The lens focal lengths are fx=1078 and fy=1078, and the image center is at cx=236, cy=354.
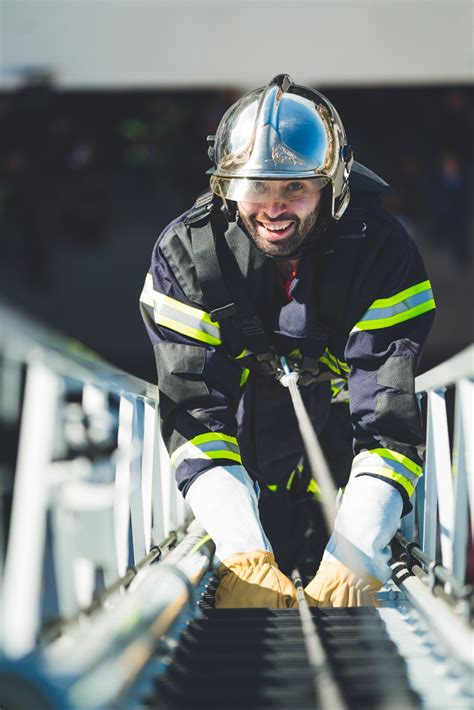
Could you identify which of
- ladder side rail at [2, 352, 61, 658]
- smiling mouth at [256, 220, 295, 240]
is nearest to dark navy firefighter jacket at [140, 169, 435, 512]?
smiling mouth at [256, 220, 295, 240]

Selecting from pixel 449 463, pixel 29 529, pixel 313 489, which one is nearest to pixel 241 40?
pixel 313 489

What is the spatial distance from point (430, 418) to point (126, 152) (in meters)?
6.61

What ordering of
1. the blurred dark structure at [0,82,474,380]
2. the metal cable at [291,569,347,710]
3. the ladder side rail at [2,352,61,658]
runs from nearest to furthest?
the ladder side rail at [2,352,61,658]
the metal cable at [291,569,347,710]
the blurred dark structure at [0,82,474,380]

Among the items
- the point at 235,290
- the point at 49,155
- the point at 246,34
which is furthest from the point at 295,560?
the point at 49,155

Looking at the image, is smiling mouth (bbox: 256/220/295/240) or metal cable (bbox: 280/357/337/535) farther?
smiling mouth (bbox: 256/220/295/240)

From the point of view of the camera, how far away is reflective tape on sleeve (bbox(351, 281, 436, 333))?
2916mm

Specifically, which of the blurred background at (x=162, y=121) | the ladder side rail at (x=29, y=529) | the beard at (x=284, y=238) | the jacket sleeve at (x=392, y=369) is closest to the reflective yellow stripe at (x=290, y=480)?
the jacket sleeve at (x=392, y=369)

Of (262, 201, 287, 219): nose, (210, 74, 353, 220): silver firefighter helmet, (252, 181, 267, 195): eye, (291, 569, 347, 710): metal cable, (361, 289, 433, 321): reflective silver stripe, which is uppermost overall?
(210, 74, 353, 220): silver firefighter helmet

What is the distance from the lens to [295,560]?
12.4 feet

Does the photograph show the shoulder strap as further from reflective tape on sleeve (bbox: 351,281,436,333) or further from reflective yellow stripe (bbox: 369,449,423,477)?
reflective yellow stripe (bbox: 369,449,423,477)

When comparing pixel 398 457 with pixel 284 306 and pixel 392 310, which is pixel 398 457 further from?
pixel 284 306

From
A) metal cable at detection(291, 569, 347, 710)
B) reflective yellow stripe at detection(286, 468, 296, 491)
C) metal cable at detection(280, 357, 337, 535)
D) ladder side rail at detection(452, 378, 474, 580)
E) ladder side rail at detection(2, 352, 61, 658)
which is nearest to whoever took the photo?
ladder side rail at detection(2, 352, 61, 658)

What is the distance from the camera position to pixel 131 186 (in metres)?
9.29

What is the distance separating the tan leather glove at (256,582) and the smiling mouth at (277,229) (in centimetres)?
84
